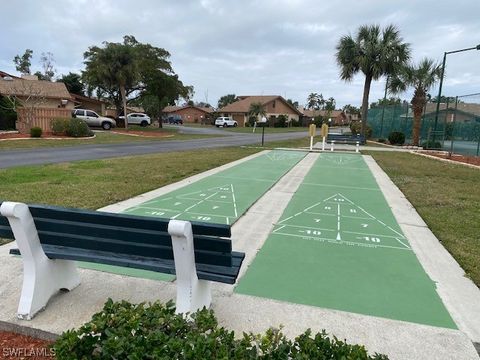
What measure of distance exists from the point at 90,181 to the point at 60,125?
1884cm

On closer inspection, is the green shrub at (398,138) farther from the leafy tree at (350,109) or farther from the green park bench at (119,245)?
the leafy tree at (350,109)

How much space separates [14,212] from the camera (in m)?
2.57

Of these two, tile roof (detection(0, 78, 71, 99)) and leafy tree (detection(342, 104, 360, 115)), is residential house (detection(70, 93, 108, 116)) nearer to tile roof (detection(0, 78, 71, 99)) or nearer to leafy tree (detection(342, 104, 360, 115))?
tile roof (detection(0, 78, 71, 99))

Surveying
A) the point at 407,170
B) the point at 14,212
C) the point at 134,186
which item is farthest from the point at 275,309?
the point at 407,170

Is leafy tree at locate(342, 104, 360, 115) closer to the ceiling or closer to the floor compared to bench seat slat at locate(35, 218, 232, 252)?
closer to the ceiling

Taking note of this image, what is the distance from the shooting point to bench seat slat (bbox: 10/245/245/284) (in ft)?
8.48

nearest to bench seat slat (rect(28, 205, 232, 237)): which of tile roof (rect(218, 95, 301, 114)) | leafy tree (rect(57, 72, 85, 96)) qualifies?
leafy tree (rect(57, 72, 85, 96))

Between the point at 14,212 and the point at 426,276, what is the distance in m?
3.97

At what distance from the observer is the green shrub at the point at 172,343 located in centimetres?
184

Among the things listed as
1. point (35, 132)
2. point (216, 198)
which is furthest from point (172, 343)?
point (35, 132)

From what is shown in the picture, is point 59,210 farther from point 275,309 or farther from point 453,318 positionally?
point 453,318

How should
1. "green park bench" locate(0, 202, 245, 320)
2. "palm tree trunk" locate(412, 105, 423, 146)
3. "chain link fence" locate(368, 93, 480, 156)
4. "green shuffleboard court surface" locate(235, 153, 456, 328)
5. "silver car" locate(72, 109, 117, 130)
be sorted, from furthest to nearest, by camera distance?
"silver car" locate(72, 109, 117, 130), "palm tree trunk" locate(412, 105, 423, 146), "chain link fence" locate(368, 93, 480, 156), "green shuffleboard court surface" locate(235, 153, 456, 328), "green park bench" locate(0, 202, 245, 320)

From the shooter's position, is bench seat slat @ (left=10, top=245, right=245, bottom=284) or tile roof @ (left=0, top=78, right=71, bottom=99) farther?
tile roof @ (left=0, top=78, right=71, bottom=99)

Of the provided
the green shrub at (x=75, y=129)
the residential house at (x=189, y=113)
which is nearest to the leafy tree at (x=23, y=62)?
the residential house at (x=189, y=113)
